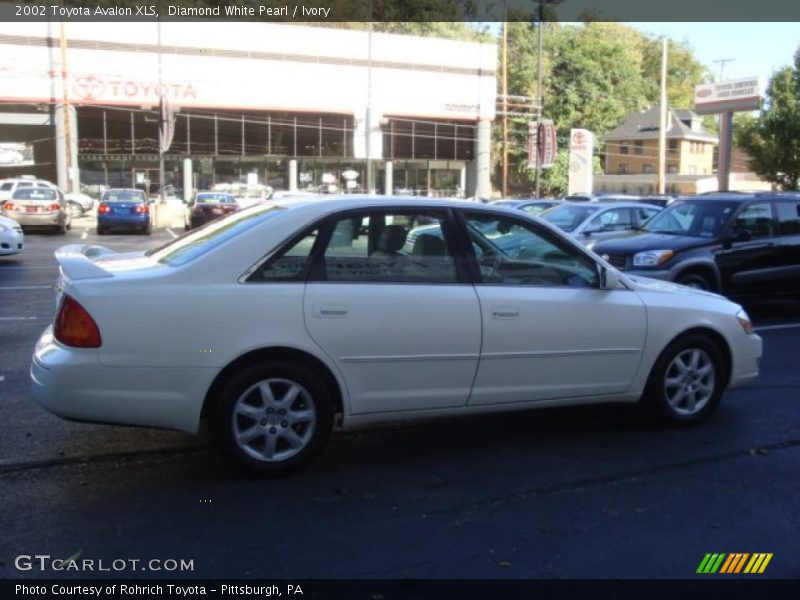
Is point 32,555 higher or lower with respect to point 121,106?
lower

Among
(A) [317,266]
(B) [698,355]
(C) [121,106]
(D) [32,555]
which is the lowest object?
(D) [32,555]

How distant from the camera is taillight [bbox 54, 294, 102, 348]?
13.6 feet

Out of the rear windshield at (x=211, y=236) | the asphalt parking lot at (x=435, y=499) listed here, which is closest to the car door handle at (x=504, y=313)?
the asphalt parking lot at (x=435, y=499)

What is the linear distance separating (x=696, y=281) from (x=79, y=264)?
7672 mm

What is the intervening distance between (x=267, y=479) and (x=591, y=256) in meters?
2.49

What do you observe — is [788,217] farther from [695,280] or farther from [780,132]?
[780,132]

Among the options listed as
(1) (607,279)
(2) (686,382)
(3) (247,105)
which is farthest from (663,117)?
(1) (607,279)

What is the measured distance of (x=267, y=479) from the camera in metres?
4.44

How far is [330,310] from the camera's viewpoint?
444cm

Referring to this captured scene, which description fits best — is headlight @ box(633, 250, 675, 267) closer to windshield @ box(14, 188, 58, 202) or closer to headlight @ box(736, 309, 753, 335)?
headlight @ box(736, 309, 753, 335)

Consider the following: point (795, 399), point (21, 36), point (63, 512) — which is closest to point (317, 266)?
point (63, 512)

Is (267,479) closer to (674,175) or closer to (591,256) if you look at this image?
(591,256)

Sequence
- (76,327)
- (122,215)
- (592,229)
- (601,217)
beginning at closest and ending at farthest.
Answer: (76,327) → (592,229) → (601,217) → (122,215)

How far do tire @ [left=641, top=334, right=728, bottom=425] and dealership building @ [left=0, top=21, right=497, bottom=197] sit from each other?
36.2 metres
